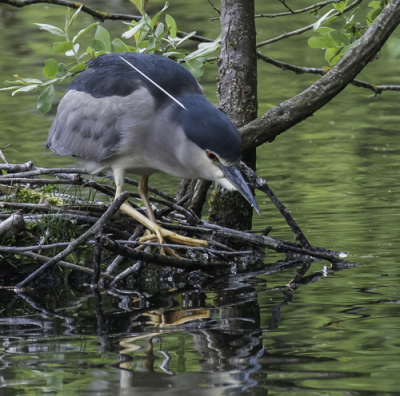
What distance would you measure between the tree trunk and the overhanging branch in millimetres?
291

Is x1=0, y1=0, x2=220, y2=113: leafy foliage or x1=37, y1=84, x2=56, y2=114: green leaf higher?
x1=0, y1=0, x2=220, y2=113: leafy foliage

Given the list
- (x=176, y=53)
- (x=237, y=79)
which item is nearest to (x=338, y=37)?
(x=237, y=79)

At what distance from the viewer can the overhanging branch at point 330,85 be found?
5.06 meters

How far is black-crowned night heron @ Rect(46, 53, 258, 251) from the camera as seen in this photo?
4332 mm

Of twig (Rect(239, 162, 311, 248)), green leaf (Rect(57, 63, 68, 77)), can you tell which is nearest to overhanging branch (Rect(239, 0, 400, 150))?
twig (Rect(239, 162, 311, 248))

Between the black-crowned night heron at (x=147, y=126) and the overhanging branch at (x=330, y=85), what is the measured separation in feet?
2.23

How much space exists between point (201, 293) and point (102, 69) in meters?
1.62

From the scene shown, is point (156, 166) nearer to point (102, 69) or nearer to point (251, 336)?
point (102, 69)

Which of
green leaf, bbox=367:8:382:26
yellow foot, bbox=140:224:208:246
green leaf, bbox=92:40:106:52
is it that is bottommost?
yellow foot, bbox=140:224:208:246

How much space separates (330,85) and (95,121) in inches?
63.0

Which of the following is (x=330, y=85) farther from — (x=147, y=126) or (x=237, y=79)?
(x=147, y=126)

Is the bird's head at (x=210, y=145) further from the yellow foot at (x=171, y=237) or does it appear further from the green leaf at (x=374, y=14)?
the green leaf at (x=374, y=14)

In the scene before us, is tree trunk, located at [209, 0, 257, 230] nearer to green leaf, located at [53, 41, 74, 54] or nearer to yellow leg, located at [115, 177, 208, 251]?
yellow leg, located at [115, 177, 208, 251]

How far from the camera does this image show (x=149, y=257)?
4.38 m
